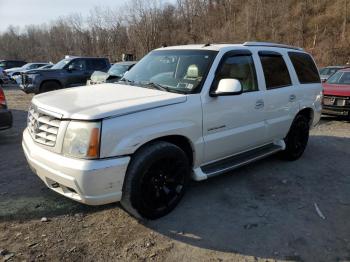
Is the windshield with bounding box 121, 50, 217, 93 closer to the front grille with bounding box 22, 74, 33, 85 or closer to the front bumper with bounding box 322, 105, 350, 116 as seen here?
the front bumper with bounding box 322, 105, 350, 116

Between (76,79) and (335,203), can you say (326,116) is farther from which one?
(76,79)

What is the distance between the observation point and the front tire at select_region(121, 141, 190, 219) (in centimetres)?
353

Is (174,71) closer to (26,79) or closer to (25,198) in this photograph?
(25,198)

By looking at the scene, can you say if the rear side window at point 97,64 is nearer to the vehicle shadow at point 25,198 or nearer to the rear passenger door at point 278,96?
the vehicle shadow at point 25,198

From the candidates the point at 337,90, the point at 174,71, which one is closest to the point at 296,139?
the point at 174,71

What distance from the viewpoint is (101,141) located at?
324 cm

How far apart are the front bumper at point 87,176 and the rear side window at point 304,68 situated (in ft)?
12.1

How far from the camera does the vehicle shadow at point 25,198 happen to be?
399 cm

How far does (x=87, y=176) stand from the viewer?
10.5 ft

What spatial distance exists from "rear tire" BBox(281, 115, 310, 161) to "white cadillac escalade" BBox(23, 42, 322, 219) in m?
0.20

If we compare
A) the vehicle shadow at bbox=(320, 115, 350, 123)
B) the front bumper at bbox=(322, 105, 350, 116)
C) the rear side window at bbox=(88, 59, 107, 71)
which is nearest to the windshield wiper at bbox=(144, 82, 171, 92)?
the front bumper at bbox=(322, 105, 350, 116)

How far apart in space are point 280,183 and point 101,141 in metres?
2.92

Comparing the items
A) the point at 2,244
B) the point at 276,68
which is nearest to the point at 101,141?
the point at 2,244

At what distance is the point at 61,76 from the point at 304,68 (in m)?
11.1
